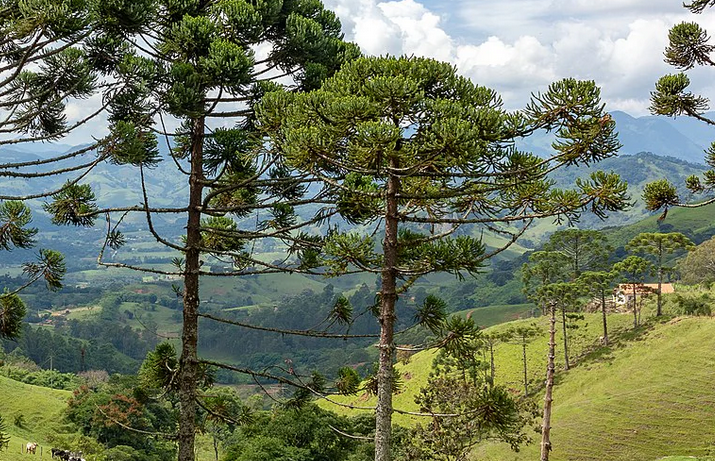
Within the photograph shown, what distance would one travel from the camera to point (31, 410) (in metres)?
49.2

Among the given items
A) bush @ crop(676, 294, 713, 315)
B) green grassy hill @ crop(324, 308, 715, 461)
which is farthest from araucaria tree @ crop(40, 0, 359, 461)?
bush @ crop(676, 294, 713, 315)

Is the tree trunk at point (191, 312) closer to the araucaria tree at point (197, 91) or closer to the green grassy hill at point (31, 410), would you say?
the araucaria tree at point (197, 91)

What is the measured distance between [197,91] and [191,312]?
396 cm

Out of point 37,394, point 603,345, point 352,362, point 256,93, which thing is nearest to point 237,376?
point 352,362

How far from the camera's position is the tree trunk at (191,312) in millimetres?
9852

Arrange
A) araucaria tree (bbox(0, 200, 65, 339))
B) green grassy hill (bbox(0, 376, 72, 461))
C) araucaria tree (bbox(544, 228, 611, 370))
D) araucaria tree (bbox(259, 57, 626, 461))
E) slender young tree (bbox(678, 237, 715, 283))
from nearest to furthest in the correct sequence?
1. araucaria tree (bbox(259, 57, 626, 461))
2. araucaria tree (bbox(0, 200, 65, 339))
3. green grassy hill (bbox(0, 376, 72, 461))
4. araucaria tree (bbox(544, 228, 611, 370))
5. slender young tree (bbox(678, 237, 715, 283))

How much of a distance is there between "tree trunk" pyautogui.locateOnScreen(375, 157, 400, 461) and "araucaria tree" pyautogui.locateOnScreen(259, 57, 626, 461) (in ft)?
0.05

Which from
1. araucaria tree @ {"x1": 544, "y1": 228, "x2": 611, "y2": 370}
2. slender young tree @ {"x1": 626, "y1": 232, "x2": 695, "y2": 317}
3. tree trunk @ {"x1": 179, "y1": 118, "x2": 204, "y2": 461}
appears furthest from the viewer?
araucaria tree @ {"x1": 544, "y1": 228, "x2": 611, "y2": 370}

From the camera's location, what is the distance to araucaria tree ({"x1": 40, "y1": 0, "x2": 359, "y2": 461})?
8438 mm

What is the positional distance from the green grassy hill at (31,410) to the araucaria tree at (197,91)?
3580cm

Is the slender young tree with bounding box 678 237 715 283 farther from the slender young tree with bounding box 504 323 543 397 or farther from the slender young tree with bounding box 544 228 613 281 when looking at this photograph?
the slender young tree with bounding box 504 323 543 397

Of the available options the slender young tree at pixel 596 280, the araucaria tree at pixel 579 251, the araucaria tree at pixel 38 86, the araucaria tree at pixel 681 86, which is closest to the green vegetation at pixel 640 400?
the slender young tree at pixel 596 280

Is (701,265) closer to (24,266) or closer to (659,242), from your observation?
(659,242)

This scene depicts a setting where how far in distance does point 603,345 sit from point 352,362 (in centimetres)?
7407
